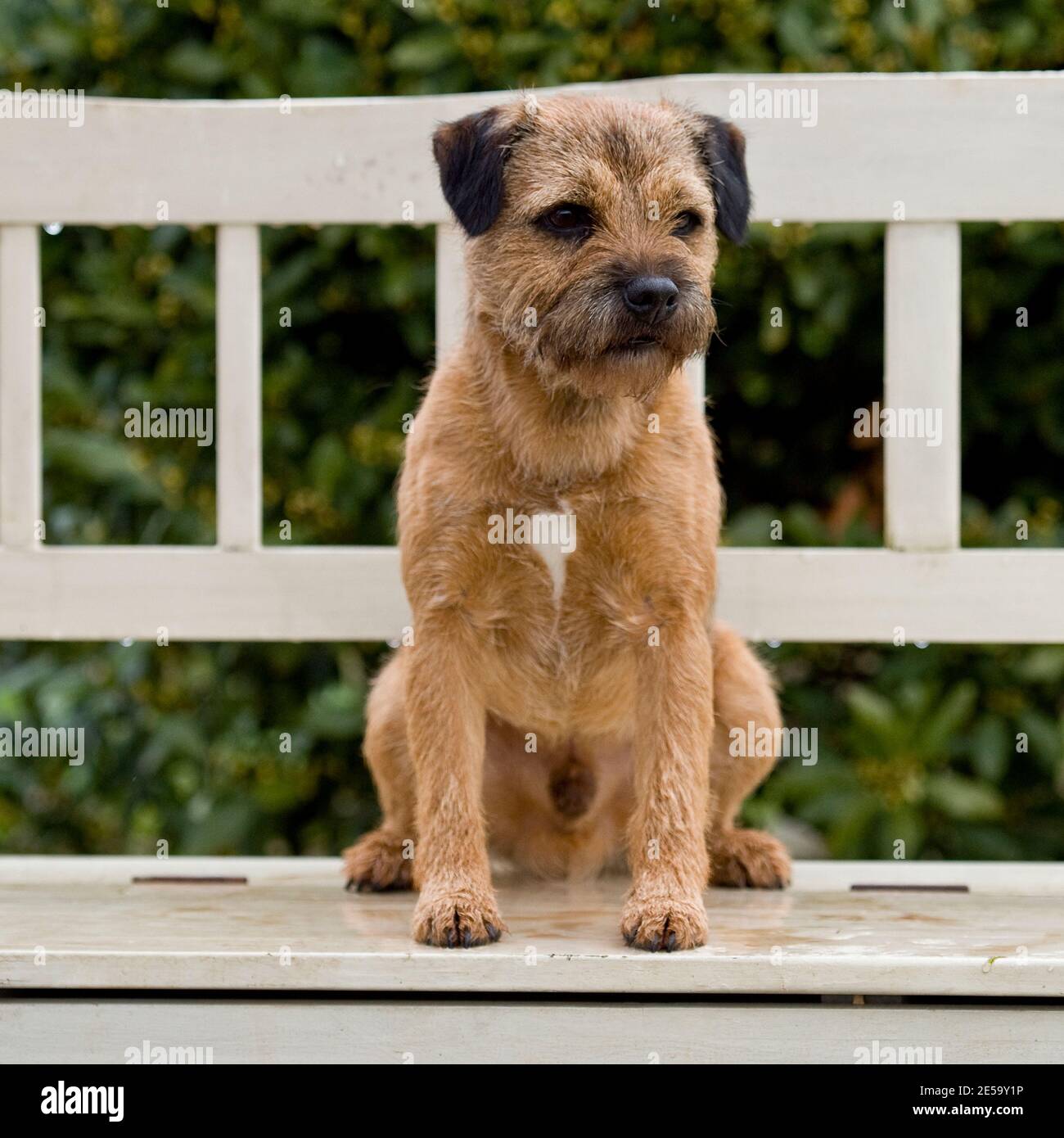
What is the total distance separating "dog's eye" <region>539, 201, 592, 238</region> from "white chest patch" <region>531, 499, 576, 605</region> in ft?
1.48

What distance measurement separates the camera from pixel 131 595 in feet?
12.1

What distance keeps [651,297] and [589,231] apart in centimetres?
19

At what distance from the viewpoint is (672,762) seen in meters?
2.82

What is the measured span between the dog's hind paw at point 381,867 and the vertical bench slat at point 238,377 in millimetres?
769

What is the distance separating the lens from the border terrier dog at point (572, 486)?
2705 millimetres

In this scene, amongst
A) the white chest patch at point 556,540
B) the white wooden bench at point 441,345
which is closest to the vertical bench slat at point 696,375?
the white wooden bench at point 441,345

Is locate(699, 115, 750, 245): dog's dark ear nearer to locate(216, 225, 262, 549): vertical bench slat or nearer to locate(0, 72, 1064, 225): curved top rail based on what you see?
locate(0, 72, 1064, 225): curved top rail

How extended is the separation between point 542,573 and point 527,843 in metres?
0.69

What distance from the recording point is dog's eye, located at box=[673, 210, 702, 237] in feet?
9.15

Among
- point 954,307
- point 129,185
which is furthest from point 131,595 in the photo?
point 954,307

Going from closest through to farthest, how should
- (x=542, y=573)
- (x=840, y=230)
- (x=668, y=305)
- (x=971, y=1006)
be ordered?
(x=971, y=1006), (x=668, y=305), (x=542, y=573), (x=840, y=230)

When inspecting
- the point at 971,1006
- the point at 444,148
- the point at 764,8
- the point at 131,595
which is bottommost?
the point at 971,1006

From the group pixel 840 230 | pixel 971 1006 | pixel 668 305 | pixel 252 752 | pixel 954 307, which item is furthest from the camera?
pixel 252 752

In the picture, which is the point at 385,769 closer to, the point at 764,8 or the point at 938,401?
the point at 938,401
